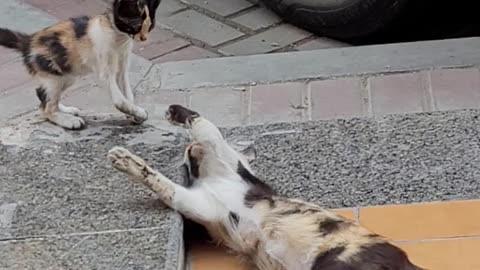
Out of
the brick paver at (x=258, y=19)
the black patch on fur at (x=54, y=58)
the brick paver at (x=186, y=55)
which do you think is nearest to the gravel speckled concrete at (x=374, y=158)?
the black patch on fur at (x=54, y=58)

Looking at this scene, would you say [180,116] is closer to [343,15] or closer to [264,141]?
[264,141]

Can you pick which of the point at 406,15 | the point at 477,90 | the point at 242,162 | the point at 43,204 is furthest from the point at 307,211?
the point at 406,15

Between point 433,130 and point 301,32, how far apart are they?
1294mm

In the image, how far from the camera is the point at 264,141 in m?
3.38

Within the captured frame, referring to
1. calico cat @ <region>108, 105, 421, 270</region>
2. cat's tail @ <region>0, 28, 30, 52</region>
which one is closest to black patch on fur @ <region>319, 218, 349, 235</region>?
calico cat @ <region>108, 105, 421, 270</region>

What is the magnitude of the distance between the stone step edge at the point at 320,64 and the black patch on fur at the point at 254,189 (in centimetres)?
98

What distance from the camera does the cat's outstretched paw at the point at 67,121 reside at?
339 cm

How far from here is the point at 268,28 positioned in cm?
456

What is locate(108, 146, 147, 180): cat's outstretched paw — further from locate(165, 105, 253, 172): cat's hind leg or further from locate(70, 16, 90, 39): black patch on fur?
locate(70, 16, 90, 39): black patch on fur

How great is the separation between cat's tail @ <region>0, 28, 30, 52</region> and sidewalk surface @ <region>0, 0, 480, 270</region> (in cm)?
26

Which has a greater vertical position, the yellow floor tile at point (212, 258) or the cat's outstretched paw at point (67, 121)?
the cat's outstretched paw at point (67, 121)

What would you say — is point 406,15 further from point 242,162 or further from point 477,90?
point 242,162

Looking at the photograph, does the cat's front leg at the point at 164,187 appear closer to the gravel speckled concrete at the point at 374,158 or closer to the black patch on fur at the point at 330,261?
the gravel speckled concrete at the point at 374,158

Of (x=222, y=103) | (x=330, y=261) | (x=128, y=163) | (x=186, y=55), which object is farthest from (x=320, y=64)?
(x=330, y=261)
